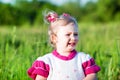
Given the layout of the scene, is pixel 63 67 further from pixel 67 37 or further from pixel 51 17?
pixel 51 17

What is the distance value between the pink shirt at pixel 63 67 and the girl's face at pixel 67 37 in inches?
2.0

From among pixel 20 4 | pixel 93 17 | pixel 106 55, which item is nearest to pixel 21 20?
pixel 93 17

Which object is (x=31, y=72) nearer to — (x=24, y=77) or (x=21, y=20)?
(x=24, y=77)

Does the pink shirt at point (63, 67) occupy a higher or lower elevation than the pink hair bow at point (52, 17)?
lower

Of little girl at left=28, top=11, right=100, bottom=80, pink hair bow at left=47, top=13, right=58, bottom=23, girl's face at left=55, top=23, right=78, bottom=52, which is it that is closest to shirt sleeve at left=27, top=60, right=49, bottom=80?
little girl at left=28, top=11, right=100, bottom=80

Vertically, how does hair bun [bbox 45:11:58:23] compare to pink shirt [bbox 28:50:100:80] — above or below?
above

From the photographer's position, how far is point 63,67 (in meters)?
3.13

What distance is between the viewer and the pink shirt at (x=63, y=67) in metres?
3.12

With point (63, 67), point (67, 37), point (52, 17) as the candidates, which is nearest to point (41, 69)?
point (63, 67)

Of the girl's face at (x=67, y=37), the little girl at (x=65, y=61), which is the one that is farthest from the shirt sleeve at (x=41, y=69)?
the girl's face at (x=67, y=37)

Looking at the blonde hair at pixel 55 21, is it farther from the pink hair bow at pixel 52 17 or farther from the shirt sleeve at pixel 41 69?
the shirt sleeve at pixel 41 69

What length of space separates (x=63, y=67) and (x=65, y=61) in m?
0.04

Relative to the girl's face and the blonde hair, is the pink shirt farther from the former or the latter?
the blonde hair

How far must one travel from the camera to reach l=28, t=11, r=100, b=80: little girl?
3129 millimetres
